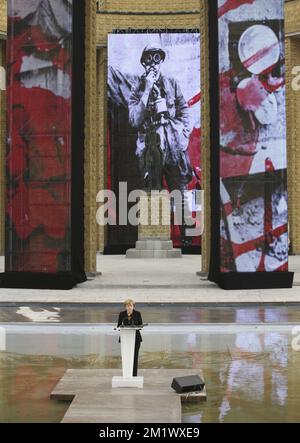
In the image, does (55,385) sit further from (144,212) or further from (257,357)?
(144,212)

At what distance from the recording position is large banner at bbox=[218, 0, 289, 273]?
75.3 feet

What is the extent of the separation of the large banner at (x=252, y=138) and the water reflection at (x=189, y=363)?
7.59 meters

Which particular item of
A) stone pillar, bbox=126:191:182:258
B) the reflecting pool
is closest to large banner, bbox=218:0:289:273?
the reflecting pool

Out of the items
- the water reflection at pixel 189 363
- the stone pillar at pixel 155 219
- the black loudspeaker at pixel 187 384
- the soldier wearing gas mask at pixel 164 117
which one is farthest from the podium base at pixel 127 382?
the soldier wearing gas mask at pixel 164 117

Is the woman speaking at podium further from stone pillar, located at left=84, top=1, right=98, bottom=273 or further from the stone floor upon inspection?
stone pillar, located at left=84, top=1, right=98, bottom=273

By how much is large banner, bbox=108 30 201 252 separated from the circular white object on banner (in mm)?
23757

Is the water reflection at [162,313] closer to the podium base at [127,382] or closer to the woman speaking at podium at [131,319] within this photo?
the woman speaking at podium at [131,319]

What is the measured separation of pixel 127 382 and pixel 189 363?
213 cm

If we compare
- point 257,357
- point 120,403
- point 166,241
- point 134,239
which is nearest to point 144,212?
point 166,241

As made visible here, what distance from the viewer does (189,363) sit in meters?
10.7

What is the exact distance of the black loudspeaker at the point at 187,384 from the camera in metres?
8.30

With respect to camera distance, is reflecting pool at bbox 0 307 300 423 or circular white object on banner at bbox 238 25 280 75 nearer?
reflecting pool at bbox 0 307 300 423

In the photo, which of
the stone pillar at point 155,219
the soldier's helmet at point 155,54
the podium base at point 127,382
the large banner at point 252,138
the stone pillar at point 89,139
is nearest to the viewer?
the podium base at point 127,382

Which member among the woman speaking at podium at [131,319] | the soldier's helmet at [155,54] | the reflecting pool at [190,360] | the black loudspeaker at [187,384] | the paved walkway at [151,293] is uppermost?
the soldier's helmet at [155,54]
